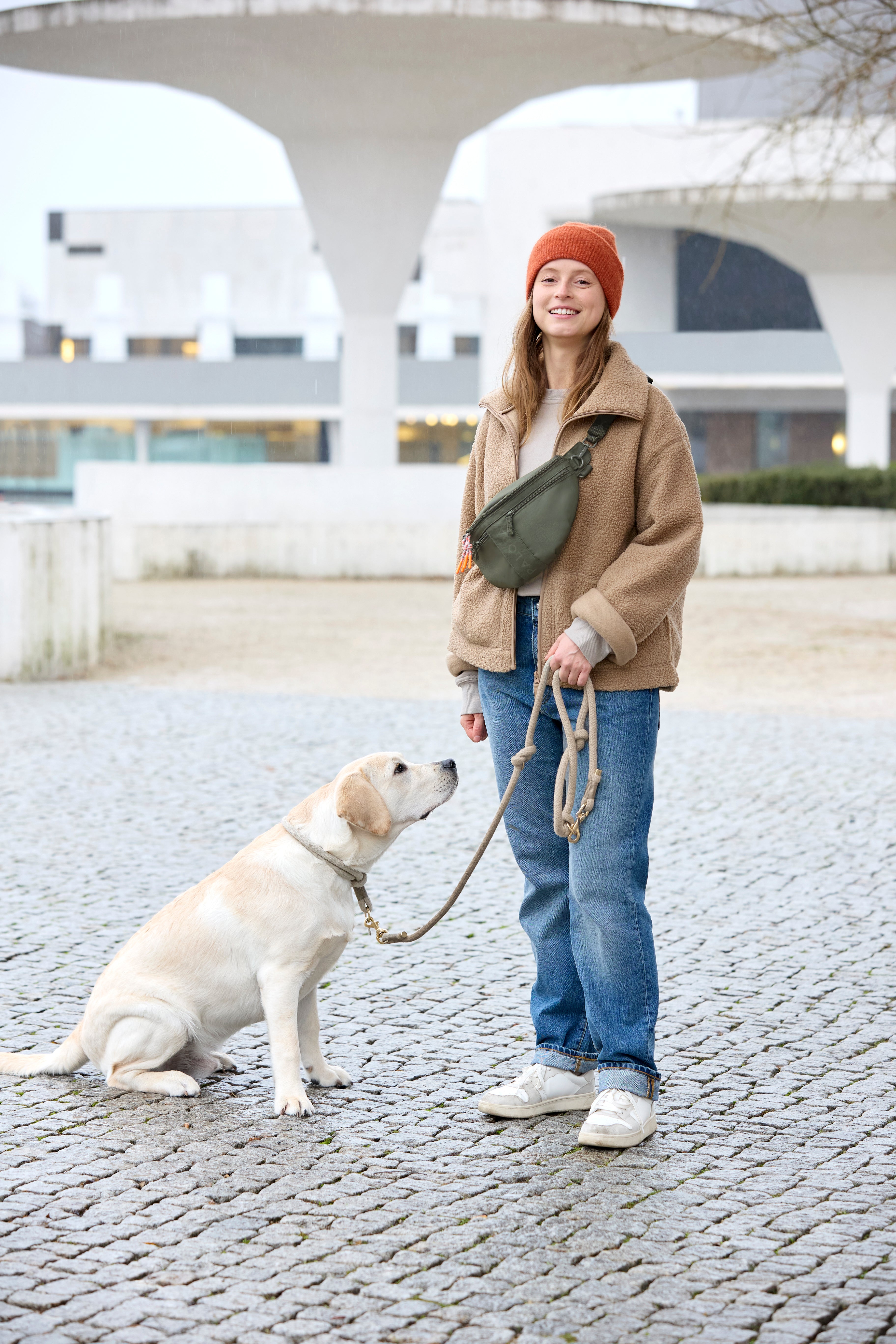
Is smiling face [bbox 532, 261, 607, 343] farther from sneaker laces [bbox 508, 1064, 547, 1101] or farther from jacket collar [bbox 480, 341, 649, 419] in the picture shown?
sneaker laces [bbox 508, 1064, 547, 1101]

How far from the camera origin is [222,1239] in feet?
11.0

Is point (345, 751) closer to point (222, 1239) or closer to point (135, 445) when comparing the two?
point (222, 1239)

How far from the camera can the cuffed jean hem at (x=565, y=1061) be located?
4.20 metres

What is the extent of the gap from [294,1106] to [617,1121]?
31.3 inches

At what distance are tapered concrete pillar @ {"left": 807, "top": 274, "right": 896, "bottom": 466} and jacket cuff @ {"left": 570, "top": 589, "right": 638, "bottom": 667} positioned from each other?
99.6ft

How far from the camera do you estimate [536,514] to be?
149 inches

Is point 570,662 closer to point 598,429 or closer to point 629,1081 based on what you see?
point 598,429

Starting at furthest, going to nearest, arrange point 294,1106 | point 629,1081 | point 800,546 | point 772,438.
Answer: point 772,438 < point 800,546 < point 294,1106 < point 629,1081

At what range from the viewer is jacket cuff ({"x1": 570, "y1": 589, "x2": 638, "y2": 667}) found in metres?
3.72

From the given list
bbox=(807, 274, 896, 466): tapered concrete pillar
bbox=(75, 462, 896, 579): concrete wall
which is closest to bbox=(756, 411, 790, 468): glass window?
bbox=(807, 274, 896, 466): tapered concrete pillar

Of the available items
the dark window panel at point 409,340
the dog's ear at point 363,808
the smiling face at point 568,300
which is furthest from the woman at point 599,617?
the dark window panel at point 409,340

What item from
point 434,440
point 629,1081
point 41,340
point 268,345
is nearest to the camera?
point 629,1081

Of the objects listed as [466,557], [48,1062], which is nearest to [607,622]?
[466,557]

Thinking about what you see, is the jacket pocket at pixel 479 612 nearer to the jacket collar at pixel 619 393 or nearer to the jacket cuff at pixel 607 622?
the jacket cuff at pixel 607 622
